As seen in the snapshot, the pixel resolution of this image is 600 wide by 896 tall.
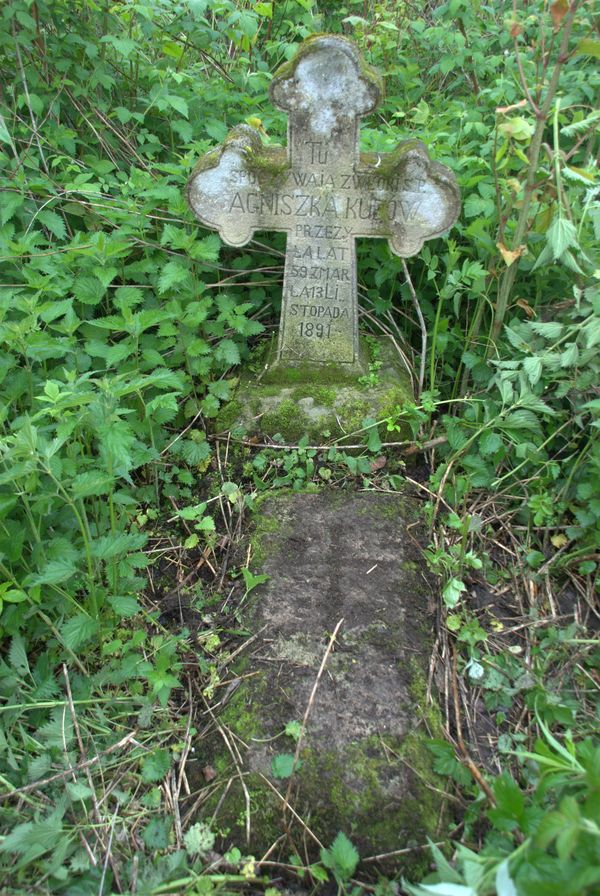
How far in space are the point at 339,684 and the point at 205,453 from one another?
115 cm

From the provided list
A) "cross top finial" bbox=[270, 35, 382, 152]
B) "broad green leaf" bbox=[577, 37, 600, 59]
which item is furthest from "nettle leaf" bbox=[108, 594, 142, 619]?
"broad green leaf" bbox=[577, 37, 600, 59]

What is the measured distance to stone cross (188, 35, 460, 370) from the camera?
249 centimetres

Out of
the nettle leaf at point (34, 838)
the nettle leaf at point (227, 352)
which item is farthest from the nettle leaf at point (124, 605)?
the nettle leaf at point (227, 352)

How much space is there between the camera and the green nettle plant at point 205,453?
5.34ft

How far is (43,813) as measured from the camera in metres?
1.68

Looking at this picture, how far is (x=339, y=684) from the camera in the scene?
1859mm

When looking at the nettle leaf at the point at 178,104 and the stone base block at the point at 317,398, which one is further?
the nettle leaf at the point at 178,104

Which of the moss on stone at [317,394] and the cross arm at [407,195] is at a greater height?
the cross arm at [407,195]

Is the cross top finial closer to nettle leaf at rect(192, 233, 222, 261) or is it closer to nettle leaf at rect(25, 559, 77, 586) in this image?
nettle leaf at rect(192, 233, 222, 261)

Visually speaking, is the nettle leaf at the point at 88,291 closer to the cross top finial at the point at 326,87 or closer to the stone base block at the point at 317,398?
the stone base block at the point at 317,398

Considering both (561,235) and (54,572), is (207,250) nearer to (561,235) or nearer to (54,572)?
(561,235)

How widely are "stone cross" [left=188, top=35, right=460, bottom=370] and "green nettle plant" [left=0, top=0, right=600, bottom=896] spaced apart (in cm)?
17

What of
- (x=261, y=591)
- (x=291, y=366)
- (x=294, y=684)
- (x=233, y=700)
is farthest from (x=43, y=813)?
(x=291, y=366)

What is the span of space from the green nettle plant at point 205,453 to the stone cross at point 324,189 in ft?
0.57
